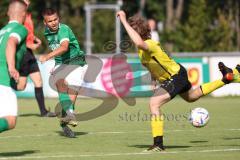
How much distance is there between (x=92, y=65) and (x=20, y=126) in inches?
325

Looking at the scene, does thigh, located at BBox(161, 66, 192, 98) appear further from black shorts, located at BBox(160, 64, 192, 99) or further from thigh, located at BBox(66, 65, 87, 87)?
thigh, located at BBox(66, 65, 87, 87)

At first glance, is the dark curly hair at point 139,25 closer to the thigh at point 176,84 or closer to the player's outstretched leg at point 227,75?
the thigh at point 176,84

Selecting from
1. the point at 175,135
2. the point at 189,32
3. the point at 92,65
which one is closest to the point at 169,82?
the point at 175,135

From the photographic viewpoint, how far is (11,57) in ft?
36.5

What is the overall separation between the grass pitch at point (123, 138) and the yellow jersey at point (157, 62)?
43.4 inches

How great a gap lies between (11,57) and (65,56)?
408 cm

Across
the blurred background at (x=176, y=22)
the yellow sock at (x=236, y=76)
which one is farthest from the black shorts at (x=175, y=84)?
the blurred background at (x=176, y=22)

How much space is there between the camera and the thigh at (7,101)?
11.3 metres

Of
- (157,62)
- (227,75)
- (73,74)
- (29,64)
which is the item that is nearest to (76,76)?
(73,74)

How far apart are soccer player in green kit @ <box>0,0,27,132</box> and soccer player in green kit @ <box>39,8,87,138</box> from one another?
2.73 metres

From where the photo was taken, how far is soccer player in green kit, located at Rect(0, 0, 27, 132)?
444 inches

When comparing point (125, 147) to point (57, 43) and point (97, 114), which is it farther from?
point (97, 114)

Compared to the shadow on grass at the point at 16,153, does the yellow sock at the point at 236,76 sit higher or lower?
higher

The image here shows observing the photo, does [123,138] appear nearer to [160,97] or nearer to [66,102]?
[66,102]
